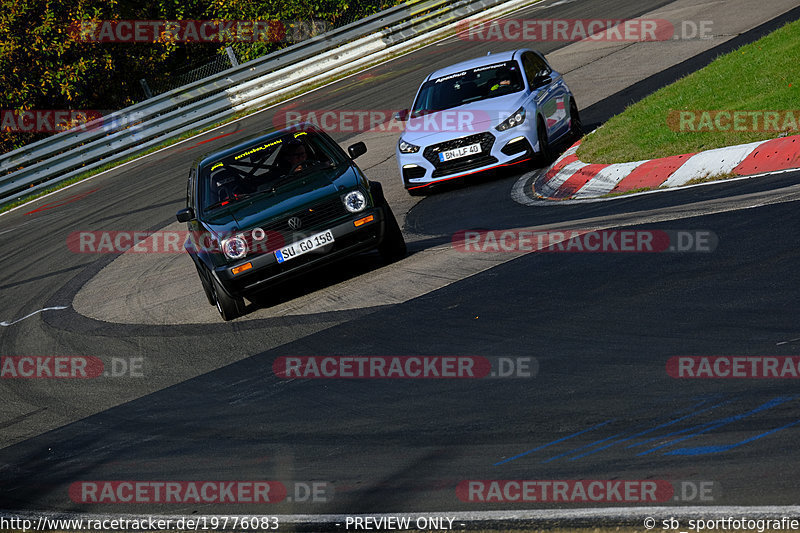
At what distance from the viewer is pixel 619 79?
61.4 feet

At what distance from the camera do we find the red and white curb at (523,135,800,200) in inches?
371

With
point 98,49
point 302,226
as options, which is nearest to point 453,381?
point 302,226

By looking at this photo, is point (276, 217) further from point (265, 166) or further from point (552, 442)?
point (552, 442)

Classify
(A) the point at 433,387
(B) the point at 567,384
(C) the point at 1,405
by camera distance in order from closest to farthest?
(B) the point at 567,384, (A) the point at 433,387, (C) the point at 1,405

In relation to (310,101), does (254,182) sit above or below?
above

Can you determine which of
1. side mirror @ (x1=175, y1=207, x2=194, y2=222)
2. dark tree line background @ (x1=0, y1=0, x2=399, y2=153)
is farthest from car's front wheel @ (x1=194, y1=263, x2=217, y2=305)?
dark tree line background @ (x1=0, y1=0, x2=399, y2=153)

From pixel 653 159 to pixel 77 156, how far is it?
17.4 metres

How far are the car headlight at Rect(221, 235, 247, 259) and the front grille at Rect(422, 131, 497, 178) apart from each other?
459 cm

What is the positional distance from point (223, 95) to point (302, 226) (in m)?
18.3

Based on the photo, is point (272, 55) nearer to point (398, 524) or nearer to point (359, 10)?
point (359, 10)

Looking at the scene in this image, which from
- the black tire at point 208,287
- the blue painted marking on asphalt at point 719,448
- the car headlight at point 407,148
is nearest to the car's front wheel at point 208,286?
the black tire at point 208,287

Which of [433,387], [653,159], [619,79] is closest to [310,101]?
[619,79]

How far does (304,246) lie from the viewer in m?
9.15

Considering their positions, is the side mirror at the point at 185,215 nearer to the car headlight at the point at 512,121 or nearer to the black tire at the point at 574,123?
the car headlight at the point at 512,121
